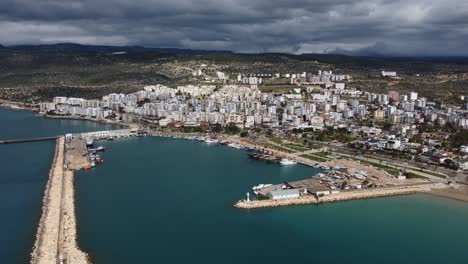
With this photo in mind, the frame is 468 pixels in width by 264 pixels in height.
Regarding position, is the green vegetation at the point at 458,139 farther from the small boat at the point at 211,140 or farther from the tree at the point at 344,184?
the small boat at the point at 211,140

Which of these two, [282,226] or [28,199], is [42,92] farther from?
[282,226]

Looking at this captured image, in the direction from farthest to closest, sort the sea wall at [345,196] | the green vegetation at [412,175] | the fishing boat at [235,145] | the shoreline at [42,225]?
the fishing boat at [235,145] → the green vegetation at [412,175] → the sea wall at [345,196] → the shoreline at [42,225]

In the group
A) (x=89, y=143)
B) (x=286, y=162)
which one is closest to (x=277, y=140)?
(x=286, y=162)

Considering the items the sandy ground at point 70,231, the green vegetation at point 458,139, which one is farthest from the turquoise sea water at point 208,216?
the green vegetation at point 458,139

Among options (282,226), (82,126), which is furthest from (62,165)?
(82,126)

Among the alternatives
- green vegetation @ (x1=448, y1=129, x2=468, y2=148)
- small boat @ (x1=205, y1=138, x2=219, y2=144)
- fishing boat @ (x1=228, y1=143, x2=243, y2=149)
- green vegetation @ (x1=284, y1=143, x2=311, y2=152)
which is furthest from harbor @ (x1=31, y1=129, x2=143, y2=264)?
green vegetation @ (x1=448, y1=129, x2=468, y2=148)

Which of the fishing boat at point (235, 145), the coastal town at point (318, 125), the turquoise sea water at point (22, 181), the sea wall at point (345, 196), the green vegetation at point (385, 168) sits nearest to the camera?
the turquoise sea water at point (22, 181)

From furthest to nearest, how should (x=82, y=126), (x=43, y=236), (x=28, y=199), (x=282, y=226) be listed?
(x=82, y=126) < (x=28, y=199) < (x=282, y=226) < (x=43, y=236)

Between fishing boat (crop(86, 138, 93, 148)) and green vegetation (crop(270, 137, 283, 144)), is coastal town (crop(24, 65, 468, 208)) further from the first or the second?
fishing boat (crop(86, 138, 93, 148))
